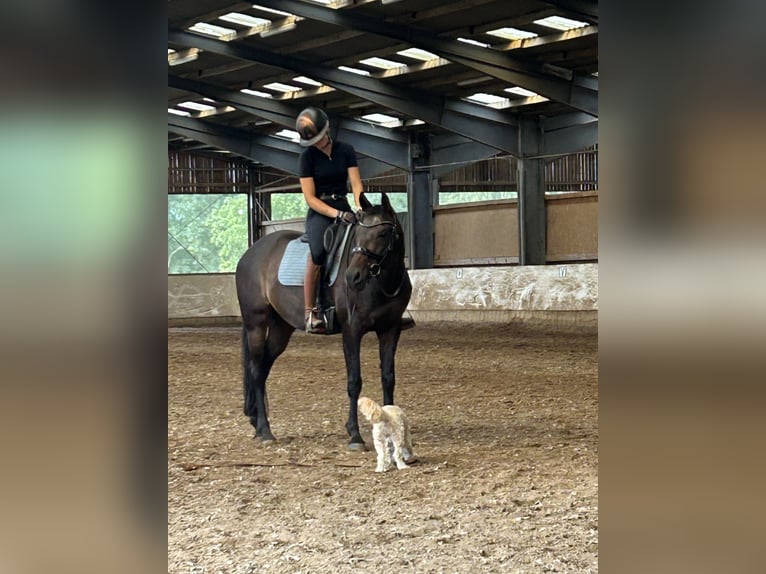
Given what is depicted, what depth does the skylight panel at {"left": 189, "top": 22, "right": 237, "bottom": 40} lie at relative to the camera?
14516 millimetres

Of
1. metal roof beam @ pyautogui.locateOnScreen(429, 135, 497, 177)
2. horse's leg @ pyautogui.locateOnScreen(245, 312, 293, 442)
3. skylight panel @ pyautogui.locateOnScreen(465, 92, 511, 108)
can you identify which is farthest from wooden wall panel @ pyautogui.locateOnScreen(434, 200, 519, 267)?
horse's leg @ pyautogui.locateOnScreen(245, 312, 293, 442)

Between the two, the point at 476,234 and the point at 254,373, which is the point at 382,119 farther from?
the point at 254,373

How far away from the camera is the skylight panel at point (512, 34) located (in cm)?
1350

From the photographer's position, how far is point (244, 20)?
1402cm

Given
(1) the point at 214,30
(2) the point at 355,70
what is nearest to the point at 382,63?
(2) the point at 355,70

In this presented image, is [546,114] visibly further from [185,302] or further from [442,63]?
[185,302]

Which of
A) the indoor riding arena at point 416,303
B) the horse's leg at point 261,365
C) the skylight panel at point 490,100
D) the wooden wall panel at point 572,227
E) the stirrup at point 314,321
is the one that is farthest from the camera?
the skylight panel at point 490,100

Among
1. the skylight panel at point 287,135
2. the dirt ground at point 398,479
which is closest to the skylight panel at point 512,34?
the dirt ground at point 398,479

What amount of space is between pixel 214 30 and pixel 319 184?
32.7 ft

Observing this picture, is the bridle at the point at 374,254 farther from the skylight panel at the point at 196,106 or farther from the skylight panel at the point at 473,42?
the skylight panel at the point at 196,106

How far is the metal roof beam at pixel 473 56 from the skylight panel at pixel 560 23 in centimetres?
124
